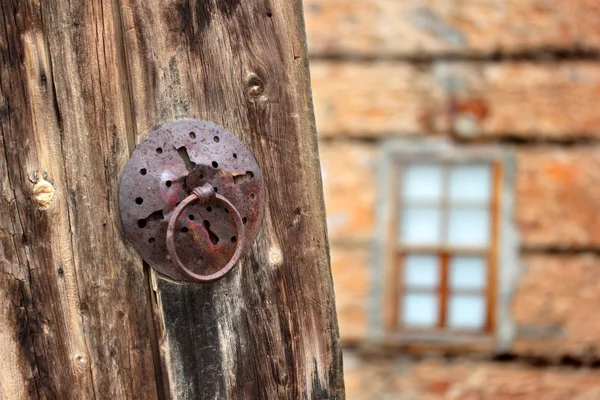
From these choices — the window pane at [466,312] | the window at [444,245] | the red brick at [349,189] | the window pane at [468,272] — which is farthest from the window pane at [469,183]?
the window pane at [466,312]

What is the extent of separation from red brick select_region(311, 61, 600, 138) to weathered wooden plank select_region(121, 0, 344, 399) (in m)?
2.66

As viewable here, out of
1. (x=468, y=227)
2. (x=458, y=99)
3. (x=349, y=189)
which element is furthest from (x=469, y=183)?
(x=349, y=189)

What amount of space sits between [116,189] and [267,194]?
24 cm

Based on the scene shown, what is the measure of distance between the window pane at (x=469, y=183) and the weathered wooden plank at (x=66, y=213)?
3.07 m

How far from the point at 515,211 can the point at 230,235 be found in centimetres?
298

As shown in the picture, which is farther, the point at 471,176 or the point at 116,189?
the point at 471,176

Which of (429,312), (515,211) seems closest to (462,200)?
(515,211)

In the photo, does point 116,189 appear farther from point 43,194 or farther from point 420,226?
point 420,226

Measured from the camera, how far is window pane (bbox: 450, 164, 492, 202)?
391 centimetres

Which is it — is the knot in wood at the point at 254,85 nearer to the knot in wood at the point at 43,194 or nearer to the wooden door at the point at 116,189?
the wooden door at the point at 116,189

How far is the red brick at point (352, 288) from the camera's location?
3.86 metres

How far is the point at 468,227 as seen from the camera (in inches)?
155

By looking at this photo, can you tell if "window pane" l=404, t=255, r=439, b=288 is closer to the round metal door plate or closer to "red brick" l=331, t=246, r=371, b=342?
"red brick" l=331, t=246, r=371, b=342

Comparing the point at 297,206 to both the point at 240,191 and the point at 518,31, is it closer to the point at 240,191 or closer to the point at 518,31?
the point at 240,191
